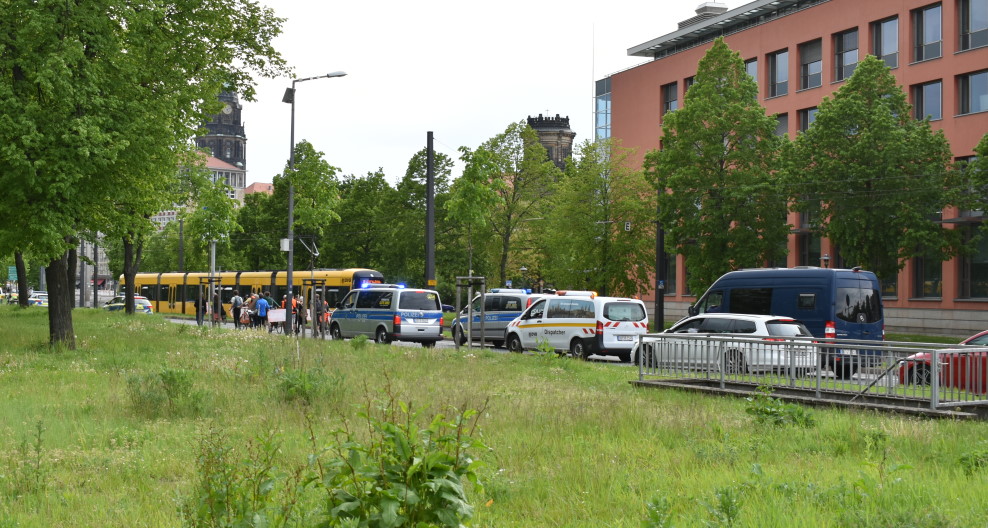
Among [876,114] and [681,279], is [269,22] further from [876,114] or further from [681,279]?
[681,279]

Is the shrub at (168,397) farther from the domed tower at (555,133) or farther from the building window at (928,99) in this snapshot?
the domed tower at (555,133)

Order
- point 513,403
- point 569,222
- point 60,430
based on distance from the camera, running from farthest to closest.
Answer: point 569,222 < point 513,403 < point 60,430

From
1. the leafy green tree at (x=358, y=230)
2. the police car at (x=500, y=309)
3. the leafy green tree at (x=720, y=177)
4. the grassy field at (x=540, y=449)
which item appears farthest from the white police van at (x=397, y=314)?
the leafy green tree at (x=358, y=230)

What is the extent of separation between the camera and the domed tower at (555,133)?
413 ft

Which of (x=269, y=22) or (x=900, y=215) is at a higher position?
(x=269, y=22)

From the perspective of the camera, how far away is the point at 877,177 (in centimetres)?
3616

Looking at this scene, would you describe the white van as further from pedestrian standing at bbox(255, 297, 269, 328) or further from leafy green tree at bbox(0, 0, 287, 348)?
pedestrian standing at bbox(255, 297, 269, 328)

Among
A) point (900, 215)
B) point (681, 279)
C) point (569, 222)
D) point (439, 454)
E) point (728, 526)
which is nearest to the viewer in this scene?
point (439, 454)

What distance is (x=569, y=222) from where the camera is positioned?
159 feet

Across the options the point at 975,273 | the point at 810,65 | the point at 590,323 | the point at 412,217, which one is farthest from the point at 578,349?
the point at 412,217

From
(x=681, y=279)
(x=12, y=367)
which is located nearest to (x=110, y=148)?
(x=12, y=367)

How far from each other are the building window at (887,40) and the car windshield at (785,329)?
26.0 m

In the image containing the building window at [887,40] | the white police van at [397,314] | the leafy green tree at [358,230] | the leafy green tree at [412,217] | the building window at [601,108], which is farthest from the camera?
the building window at [601,108]

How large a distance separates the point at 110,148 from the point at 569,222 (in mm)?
30339
